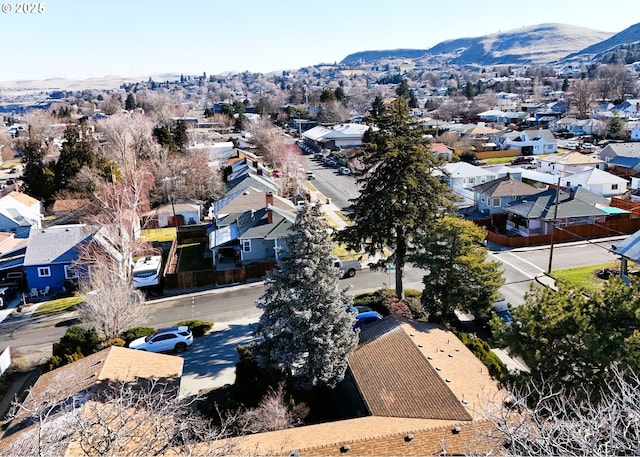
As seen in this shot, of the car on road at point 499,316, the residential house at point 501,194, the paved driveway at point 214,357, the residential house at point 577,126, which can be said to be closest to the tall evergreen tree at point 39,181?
the paved driveway at point 214,357

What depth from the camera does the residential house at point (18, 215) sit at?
155 feet

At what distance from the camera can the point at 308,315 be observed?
1962 centimetres

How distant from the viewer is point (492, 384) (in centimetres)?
1827

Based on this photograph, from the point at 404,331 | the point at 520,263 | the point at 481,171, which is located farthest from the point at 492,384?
the point at 481,171

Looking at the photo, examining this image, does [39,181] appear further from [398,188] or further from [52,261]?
[398,188]

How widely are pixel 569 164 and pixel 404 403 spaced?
54.5 metres

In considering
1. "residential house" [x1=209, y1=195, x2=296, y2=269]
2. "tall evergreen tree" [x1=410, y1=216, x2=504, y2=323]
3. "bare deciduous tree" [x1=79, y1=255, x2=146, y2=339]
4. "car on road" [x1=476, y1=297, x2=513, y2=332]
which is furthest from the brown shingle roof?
"residential house" [x1=209, y1=195, x2=296, y2=269]

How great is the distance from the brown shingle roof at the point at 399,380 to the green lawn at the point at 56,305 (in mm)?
21461

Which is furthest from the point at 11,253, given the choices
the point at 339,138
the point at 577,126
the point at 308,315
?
the point at 577,126

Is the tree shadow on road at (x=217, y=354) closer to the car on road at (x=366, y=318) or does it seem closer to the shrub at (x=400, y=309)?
the car on road at (x=366, y=318)

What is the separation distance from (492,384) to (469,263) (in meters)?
7.20

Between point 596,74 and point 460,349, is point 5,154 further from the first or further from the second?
point 596,74

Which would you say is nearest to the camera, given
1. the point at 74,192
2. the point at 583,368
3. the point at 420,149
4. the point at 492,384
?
the point at 583,368

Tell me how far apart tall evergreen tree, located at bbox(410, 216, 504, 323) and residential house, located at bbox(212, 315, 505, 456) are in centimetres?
286
